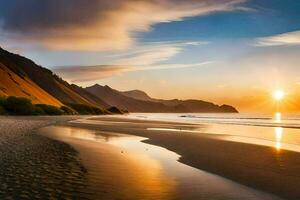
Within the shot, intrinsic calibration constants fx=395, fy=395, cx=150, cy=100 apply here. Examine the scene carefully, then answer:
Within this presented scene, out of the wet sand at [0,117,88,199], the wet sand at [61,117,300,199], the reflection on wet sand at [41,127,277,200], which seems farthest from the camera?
the wet sand at [61,117,300,199]

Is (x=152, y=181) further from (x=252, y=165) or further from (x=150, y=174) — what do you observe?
(x=252, y=165)

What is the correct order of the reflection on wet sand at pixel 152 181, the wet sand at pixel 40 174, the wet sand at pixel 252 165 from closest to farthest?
1. the wet sand at pixel 40 174
2. the reflection on wet sand at pixel 152 181
3. the wet sand at pixel 252 165

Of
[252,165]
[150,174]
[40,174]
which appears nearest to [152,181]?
[150,174]

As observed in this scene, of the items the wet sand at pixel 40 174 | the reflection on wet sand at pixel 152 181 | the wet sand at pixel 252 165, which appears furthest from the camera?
the wet sand at pixel 252 165

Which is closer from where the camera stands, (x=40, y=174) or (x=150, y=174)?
(x=40, y=174)

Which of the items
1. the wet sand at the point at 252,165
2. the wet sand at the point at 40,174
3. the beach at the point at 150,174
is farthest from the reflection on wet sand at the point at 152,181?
the wet sand at the point at 252,165

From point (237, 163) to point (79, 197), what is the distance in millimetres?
13510

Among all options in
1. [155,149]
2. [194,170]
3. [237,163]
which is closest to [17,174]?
[194,170]

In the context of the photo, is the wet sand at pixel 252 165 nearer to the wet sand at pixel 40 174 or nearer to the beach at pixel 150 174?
the beach at pixel 150 174

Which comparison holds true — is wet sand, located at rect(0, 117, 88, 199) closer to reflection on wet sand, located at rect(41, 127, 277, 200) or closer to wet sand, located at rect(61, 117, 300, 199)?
reflection on wet sand, located at rect(41, 127, 277, 200)

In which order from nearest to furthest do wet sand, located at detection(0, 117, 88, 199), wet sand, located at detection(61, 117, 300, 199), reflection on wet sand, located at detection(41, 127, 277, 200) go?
wet sand, located at detection(0, 117, 88, 199), reflection on wet sand, located at detection(41, 127, 277, 200), wet sand, located at detection(61, 117, 300, 199)

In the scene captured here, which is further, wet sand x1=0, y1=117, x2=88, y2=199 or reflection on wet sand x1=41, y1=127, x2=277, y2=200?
reflection on wet sand x1=41, y1=127, x2=277, y2=200

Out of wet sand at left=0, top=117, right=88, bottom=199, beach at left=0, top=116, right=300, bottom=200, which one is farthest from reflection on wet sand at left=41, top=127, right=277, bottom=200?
wet sand at left=0, top=117, right=88, bottom=199

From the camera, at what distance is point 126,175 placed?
20156 mm
